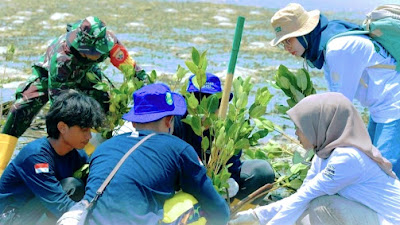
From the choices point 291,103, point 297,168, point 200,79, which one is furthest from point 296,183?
point 200,79

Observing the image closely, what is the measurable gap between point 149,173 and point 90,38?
1720 mm

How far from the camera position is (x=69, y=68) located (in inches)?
165

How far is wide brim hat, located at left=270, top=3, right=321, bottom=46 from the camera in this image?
3.44m

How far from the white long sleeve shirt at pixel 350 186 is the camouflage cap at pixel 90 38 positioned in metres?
1.75

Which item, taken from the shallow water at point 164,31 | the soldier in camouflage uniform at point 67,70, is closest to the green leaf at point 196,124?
the soldier in camouflage uniform at point 67,70

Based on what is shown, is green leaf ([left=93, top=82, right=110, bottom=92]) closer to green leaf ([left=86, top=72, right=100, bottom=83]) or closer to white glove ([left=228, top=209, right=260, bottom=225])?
green leaf ([left=86, top=72, right=100, bottom=83])

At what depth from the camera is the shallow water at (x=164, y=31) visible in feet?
27.3

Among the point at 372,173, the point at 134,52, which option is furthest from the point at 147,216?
the point at 134,52

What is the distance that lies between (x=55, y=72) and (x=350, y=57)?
186 centimetres

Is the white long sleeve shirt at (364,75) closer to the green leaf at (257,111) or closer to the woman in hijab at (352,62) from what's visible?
the woman in hijab at (352,62)

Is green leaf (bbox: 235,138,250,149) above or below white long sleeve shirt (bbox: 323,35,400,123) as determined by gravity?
below

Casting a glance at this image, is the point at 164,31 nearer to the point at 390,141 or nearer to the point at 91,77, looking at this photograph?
the point at 91,77

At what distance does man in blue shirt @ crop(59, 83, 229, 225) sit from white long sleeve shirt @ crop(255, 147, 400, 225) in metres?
0.33

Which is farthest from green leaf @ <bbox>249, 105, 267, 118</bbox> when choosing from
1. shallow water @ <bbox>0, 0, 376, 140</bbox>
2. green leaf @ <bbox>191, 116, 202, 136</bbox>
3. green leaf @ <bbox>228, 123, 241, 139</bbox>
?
shallow water @ <bbox>0, 0, 376, 140</bbox>
